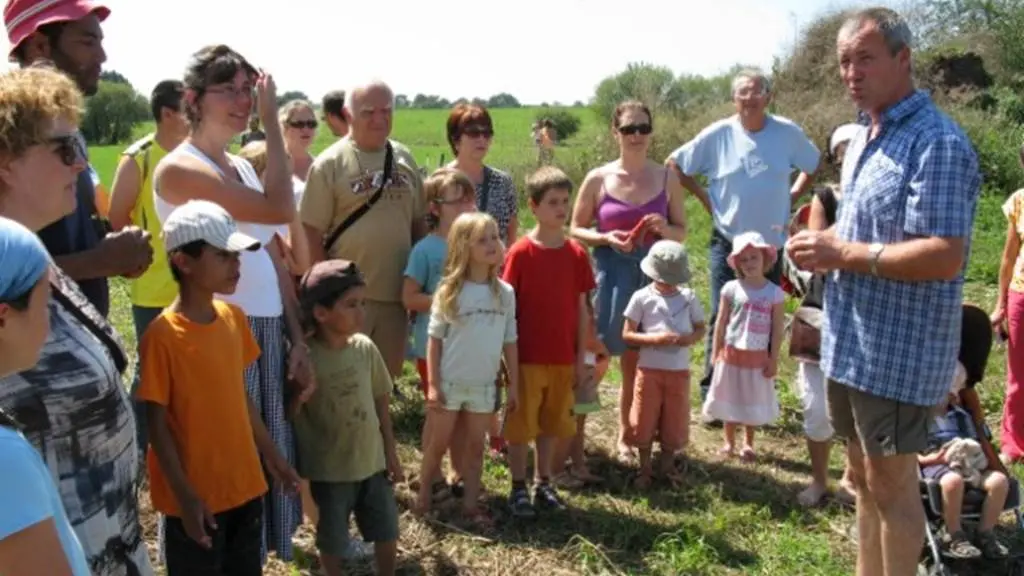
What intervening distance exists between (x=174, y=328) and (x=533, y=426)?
229 cm

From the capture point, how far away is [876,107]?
3.48 m

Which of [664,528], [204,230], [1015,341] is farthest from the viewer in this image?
[1015,341]

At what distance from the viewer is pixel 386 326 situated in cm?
488

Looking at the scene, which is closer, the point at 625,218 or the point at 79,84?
the point at 79,84

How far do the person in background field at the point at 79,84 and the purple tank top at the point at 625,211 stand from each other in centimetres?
307

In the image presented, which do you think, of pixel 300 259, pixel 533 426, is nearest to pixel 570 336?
pixel 533 426

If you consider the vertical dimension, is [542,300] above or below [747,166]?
below

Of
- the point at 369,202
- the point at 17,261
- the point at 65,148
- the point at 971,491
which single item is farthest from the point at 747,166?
the point at 17,261

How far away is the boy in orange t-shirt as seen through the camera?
302 centimetres

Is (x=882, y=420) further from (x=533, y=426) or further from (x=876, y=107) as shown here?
(x=533, y=426)

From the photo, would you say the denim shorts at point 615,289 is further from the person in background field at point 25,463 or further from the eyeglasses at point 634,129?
the person in background field at point 25,463

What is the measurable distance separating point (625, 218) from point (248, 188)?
8.98 ft

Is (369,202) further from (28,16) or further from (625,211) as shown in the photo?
(28,16)

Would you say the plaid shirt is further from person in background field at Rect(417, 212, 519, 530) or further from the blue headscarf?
the blue headscarf
